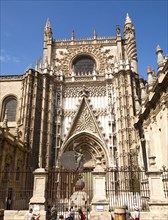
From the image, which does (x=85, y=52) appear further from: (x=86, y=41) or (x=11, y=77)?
(x=11, y=77)

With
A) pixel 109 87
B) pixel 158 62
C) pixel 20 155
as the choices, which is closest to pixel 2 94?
pixel 20 155

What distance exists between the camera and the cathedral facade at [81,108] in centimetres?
2061

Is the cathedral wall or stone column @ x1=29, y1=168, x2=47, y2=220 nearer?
stone column @ x1=29, y1=168, x2=47, y2=220

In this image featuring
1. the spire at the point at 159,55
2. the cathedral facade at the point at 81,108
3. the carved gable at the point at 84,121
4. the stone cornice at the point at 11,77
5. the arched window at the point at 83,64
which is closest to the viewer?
the spire at the point at 159,55

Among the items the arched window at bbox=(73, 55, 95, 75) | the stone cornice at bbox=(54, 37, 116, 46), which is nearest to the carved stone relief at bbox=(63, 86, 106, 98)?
the arched window at bbox=(73, 55, 95, 75)

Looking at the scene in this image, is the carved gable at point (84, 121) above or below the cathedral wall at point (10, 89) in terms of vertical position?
below

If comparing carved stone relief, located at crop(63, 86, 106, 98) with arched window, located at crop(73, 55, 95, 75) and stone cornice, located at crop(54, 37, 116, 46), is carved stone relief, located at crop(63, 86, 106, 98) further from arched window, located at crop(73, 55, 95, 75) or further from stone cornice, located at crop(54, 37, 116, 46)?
stone cornice, located at crop(54, 37, 116, 46)

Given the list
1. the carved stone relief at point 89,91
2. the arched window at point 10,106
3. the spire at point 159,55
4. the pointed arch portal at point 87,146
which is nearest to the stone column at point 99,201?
the spire at point 159,55

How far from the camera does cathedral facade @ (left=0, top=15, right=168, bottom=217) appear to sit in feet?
67.6

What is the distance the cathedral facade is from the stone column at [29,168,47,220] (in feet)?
27.1

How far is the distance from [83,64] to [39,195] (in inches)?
856

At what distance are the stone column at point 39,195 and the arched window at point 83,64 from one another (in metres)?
19.9

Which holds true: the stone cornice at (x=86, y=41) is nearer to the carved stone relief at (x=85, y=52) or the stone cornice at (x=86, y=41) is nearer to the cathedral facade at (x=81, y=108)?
the cathedral facade at (x=81, y=108)

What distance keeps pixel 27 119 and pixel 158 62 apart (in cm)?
1355
